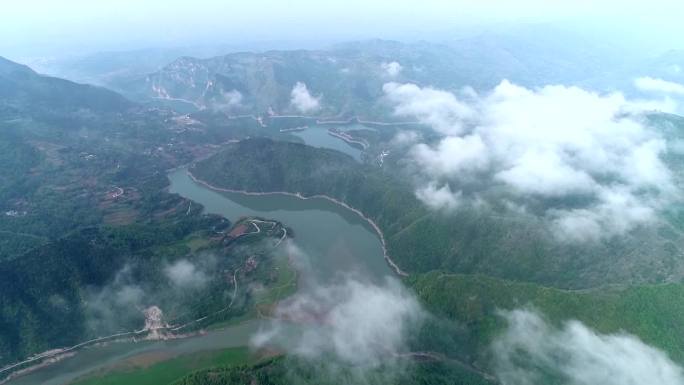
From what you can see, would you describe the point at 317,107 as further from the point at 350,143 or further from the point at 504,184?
the point at 504,184

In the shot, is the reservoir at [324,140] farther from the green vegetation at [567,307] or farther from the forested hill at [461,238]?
the green vegetation at [567,307]

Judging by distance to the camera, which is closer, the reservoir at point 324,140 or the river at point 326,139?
the reservoir at point 324,140

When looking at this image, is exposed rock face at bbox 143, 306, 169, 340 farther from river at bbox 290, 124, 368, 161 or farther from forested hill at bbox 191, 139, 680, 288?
river at bbox 290, 124, 368, 161

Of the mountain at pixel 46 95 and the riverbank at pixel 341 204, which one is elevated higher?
the mountain at pixel 46 95

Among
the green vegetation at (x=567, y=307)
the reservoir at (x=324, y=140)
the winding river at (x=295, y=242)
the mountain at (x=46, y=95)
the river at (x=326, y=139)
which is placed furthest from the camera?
the mountain at (x=46, y=95)

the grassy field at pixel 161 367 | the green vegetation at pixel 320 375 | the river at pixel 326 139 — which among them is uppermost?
the green vegetation at pixel 320 375

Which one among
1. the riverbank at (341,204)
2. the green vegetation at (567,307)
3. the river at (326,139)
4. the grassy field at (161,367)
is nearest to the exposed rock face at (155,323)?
the grassy field at (161,367)

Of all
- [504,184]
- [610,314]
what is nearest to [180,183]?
[504,184]
